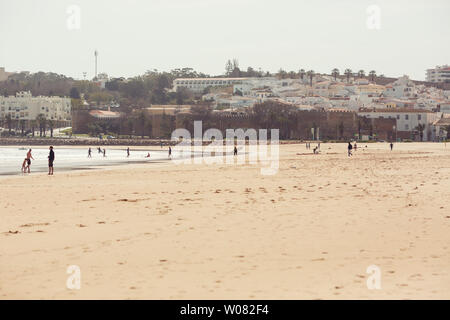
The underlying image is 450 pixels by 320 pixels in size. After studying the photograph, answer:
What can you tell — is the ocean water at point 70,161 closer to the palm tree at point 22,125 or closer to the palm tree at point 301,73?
the palm tree at point 22,125

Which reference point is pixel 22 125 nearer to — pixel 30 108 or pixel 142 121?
pixel 30 108

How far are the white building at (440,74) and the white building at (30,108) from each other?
357 ft

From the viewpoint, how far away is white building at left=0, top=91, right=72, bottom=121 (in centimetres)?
11650

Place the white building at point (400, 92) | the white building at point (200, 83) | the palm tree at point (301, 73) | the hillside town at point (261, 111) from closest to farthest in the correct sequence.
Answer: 1. the hillside town at point (261, 111)
2. the white building at point (400, 92)
3. the palm tree at point (301, 73)
4. the white building at point (200, 83)

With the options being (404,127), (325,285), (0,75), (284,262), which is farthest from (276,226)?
(0,75)

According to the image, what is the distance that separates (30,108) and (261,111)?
159ft

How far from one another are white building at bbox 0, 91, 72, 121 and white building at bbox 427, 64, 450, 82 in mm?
108768

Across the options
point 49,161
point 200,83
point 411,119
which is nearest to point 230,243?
point 49,161

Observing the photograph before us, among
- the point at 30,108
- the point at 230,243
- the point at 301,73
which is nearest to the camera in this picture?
the point at 230,243

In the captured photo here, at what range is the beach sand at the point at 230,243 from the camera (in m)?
7.04

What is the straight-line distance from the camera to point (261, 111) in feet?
289

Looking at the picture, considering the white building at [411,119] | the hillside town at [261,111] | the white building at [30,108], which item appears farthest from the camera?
the white building at [30,108]

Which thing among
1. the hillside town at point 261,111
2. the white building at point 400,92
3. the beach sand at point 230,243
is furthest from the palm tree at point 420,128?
the beach sand at point 230,243
